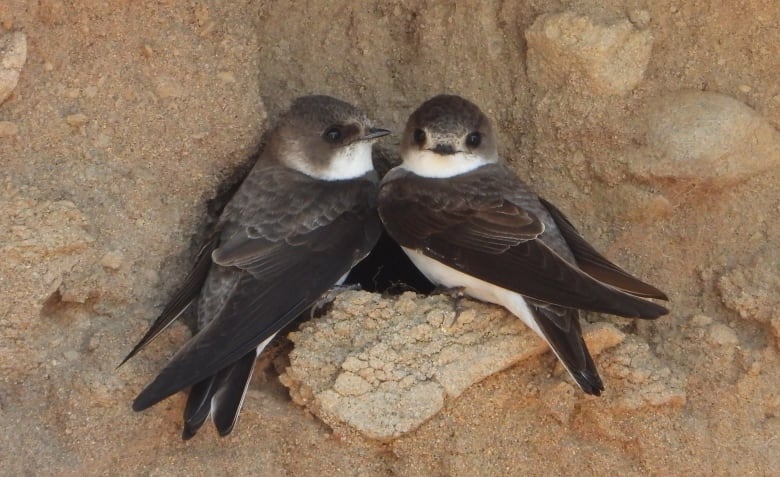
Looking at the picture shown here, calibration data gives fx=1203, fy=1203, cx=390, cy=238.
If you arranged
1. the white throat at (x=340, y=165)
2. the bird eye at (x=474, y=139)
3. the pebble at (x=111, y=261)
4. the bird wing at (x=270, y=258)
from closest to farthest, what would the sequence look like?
1. the bird wing at (x=270, y=258)
2. the pebble at (x=111, y=261)
3. the bird eye at (x=474, y=139)
4. the white throat at (x=340, y=165)

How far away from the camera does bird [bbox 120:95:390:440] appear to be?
241 cm

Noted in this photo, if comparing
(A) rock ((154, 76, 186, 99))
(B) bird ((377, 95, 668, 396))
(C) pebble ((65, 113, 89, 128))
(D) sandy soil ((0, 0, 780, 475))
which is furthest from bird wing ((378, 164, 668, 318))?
(C) pebble ((65, 113, 89, 128))

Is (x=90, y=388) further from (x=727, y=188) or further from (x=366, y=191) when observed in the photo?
(x=727, y=188)

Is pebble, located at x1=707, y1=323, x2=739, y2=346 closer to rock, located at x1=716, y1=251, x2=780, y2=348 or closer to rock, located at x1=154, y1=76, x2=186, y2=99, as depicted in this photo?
rock, located at x1=716, y1=251, x2=780, y2=348

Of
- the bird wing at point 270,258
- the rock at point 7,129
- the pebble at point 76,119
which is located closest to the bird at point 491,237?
the bird wing at point 270,258

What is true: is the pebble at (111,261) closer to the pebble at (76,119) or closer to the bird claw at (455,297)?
the pebble at (76,119)

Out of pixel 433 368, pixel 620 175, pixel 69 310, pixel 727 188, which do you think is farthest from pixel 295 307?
pixel 727 188

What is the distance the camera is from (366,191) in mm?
2955

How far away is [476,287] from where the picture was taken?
264 cm

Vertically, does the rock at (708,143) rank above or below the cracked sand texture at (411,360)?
above

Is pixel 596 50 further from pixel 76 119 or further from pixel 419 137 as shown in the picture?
pixel 76 119

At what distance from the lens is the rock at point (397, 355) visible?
248 cm

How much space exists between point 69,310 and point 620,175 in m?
1.31

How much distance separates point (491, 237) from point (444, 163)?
39 cm
